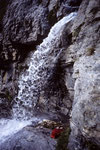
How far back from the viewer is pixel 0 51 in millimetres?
10172

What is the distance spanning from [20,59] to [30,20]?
3192mm

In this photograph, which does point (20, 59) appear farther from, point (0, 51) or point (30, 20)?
point (30, 20)

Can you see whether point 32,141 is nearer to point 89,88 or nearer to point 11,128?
point 11,128

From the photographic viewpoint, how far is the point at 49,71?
6281 millimetres

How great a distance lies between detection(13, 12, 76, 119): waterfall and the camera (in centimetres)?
642

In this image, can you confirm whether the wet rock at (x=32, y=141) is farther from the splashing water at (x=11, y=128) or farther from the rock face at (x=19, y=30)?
the rock face at (x=19, y=30)

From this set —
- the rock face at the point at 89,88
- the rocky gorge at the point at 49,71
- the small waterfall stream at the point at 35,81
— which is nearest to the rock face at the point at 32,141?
the rocky gorge at the point at 49,71

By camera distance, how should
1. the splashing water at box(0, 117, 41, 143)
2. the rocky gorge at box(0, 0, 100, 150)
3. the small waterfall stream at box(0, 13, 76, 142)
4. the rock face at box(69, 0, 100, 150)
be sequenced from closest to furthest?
1. the rock face at box(69, 0, 100, 150)
2. the rocky gorge at box(0, 0, 100, 150)
3. the splashing water at box(0, 117, 41, 143)
4. the small waterfall stream at box(0, 13, 76, 142)

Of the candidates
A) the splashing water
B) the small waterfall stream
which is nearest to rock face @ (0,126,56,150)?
the splashing water

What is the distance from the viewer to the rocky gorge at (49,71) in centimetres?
303

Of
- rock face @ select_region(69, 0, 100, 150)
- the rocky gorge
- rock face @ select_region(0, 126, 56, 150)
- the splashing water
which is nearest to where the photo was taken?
rock face @ select_region(69, 0, 100, 150)

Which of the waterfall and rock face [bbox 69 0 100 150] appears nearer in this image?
rock face [bbox 69 0 100 150]

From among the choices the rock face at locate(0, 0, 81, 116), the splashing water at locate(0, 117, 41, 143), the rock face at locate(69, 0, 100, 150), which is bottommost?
the splashing water at locate(0, 117, 41, 143)

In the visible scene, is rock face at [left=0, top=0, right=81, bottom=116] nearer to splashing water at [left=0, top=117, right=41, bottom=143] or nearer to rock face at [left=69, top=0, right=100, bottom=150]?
splashing water at [left=0, top=117, right=41, bottom=143]
